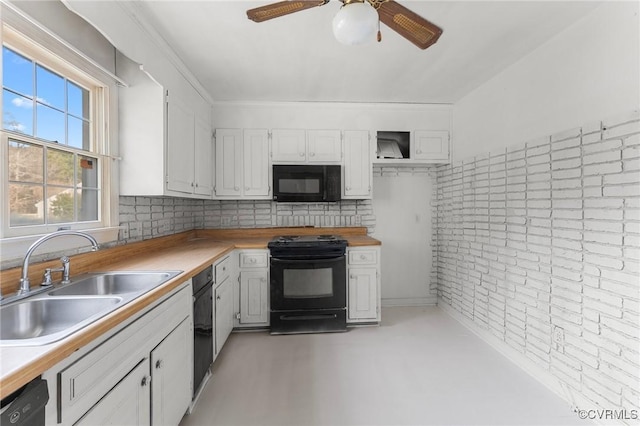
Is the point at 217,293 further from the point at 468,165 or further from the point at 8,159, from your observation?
the point at 468,165

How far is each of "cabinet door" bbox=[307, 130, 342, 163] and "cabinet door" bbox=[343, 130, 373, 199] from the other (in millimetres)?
114

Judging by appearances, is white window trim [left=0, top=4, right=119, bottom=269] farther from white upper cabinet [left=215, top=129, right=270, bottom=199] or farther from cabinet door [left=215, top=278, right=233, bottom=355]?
white upper cabinet [left=215, top=129, right=270, bottom=199]

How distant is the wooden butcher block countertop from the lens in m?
0.74

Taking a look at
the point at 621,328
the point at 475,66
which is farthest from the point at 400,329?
the point at 475,66

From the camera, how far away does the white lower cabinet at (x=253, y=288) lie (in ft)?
9.44

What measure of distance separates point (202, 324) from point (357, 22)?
1939 millimetres

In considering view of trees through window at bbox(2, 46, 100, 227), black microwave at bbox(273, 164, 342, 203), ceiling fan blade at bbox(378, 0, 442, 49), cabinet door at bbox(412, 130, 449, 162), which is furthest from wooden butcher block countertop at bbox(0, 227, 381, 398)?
ceiling fan blade at bbox(378, 0, 442, 49)

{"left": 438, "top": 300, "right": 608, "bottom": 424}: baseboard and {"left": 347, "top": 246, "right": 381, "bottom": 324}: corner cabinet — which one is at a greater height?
{"left": 347, "top": 246, "right": 381, "bottom": 324}: corner cabinet

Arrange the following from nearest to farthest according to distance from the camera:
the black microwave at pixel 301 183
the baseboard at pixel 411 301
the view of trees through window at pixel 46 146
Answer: the view of trees through window at pixel 46 146 < the black microwave at pixel 301 183 < the baseboard at pixel 411 301

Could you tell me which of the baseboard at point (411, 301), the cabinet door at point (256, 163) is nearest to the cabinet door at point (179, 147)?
the cabinet door at point (256, 163)

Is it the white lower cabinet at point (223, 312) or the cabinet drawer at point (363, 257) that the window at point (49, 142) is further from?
the cabinet drawer at point (363, 257)

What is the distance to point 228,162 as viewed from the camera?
10.4ft

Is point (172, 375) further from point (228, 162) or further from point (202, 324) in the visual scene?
point (228, 162)

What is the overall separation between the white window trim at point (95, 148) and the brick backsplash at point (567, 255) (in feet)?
9.80
